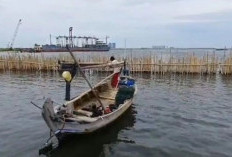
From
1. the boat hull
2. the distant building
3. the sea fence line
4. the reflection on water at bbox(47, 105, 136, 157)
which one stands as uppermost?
the distant building

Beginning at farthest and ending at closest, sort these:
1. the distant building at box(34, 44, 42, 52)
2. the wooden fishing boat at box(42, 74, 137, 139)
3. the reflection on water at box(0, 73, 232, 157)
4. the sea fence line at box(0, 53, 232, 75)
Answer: the distant building at box(34, 44, 42, 52) < the sea fence line at box(0, 53, 232, 75) < the reflection on water at box(0, 73, 232, 157) < the wooden fishing boat at box(42, 74, 137, 139)

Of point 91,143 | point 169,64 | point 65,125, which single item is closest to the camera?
point 65,125

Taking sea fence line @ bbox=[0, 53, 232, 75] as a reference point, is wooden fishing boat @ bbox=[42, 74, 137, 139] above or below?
below

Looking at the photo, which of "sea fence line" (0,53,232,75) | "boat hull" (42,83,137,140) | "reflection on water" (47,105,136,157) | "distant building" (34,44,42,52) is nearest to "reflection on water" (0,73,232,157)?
"reflection on water" (47,105,136,157)

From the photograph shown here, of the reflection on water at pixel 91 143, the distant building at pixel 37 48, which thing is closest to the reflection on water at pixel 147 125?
the reflection on water at pixel 91 143

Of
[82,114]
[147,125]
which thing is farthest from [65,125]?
[147,125]

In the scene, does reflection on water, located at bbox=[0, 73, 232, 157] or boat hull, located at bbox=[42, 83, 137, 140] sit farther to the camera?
reflection on water, located at bbox=[0, 73, 232, 157]

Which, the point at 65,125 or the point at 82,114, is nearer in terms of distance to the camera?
the point at 65,125

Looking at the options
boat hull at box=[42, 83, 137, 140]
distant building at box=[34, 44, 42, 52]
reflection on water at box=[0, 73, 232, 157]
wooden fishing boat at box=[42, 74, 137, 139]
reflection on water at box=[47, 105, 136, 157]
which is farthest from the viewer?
distant building at box=[34, 44, 42, 52]

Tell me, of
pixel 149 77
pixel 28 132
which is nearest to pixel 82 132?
pixel 28 132

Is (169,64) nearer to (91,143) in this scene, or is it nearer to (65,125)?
(91,143)

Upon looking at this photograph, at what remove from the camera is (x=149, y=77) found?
84.2 feet

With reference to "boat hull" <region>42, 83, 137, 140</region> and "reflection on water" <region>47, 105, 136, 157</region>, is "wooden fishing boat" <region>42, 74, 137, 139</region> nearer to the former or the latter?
"boat hull" <region>42, 83, 137, 140</region>

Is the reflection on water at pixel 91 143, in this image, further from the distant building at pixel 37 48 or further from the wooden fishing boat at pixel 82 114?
the distant building at pixel 37 48
